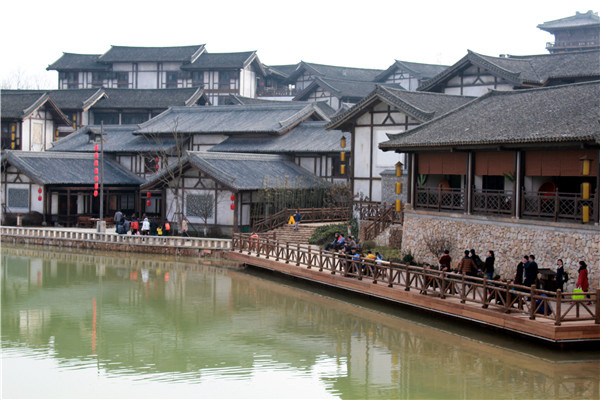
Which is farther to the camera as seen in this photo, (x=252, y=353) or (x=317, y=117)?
(x=317, y=117)

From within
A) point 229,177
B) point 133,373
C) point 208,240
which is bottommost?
point 133,373

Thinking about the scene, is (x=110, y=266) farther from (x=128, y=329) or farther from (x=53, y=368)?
(x=53, y=368)

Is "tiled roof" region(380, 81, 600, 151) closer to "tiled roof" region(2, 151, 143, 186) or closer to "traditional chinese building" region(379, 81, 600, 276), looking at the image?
"traditional chinese building" region(379, 81, 600, 276)

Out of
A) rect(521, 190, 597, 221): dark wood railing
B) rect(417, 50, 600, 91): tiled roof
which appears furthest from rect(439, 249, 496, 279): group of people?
rect(417, 50, 600, 91): tiled roof

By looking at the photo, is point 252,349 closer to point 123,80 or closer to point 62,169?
point 62,169

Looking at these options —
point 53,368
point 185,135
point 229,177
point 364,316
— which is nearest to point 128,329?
point 53,368

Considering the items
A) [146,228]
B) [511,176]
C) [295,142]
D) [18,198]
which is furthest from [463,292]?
[18,198]

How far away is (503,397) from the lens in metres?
16.8

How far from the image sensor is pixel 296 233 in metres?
37.1

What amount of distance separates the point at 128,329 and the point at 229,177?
1720 cm

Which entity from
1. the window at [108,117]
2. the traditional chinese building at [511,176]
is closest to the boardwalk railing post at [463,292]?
the traditional chinese building at [511,176]

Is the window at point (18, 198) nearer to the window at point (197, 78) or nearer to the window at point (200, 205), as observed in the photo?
the window at point (200, 205)

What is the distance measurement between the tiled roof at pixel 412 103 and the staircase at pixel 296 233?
208 inches

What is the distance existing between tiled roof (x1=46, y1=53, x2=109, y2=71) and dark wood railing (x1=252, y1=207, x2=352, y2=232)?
39.3m
